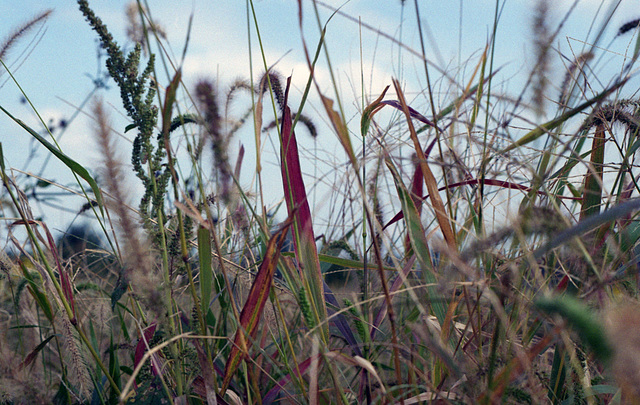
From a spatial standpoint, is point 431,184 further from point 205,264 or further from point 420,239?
point 205,264

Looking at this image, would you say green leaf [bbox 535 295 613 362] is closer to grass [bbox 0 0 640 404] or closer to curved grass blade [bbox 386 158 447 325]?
grass [bbox 0 0 640 404]

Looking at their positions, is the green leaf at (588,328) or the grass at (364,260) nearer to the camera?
the green leaf at (588,328)

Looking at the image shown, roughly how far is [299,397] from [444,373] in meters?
0.23

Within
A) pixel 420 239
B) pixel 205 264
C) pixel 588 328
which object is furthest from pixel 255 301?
pixel 588 328

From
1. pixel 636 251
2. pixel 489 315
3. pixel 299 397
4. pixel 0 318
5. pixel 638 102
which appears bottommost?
pixel 0 318

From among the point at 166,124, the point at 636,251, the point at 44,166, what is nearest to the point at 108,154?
the point at 166,124

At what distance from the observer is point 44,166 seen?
150 cm

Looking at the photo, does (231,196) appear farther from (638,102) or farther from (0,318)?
(0,318)

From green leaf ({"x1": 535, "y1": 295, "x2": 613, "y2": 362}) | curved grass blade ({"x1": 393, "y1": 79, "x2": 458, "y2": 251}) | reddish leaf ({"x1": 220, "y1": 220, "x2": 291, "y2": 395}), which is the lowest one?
reddish leaf ({"x1": 220, "y1": 220, "x2": 291, "y2": 395})

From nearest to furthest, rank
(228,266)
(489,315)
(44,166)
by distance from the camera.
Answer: (489,315) < (228,266) < (44,166)

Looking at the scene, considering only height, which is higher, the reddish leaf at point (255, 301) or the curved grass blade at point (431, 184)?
the curved grass blade at point (431, 184)

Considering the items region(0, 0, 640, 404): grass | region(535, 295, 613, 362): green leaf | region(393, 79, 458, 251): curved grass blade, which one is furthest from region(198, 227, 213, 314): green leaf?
region(535, 295, 613, 362): green leaf

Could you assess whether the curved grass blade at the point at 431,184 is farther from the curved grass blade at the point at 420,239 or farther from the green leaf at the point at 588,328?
the green leaf at the point at 588,328

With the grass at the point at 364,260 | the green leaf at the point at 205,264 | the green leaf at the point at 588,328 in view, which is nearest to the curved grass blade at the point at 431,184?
the grass at the point at 364,260
